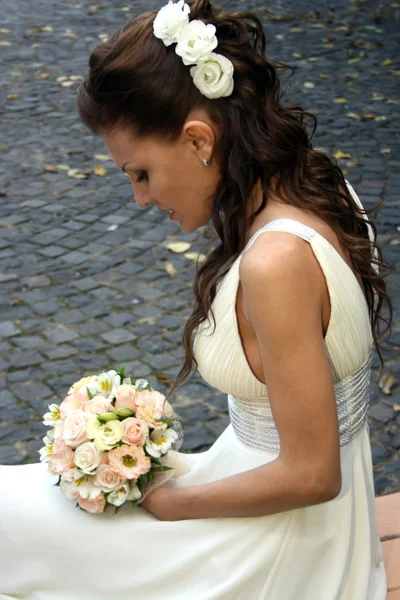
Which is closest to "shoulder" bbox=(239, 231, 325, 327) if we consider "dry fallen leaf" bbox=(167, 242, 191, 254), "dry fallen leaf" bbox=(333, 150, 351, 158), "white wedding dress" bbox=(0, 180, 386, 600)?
"white wedding dress" bbox=(0, 180, 386, 600)

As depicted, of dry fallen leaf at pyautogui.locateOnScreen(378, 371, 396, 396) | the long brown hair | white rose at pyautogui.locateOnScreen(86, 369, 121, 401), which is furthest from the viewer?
dry fallen leaf at pyautogui.locateOnScreen(378, 371, 396, 396)

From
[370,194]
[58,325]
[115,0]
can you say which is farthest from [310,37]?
[58,325]

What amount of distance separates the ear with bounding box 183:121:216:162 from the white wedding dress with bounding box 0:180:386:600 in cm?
27

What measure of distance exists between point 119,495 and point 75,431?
19cm

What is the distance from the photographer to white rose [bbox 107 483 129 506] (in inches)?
86.7

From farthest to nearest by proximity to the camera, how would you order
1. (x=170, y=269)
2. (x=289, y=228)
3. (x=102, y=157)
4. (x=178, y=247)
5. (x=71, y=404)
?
(x=102, y=157)
(x=178, y=247)
(x=170, y=269)
(x=71, y=404)
(x=289, y=228)

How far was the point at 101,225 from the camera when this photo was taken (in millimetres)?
5824

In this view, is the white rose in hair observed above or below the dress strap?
above

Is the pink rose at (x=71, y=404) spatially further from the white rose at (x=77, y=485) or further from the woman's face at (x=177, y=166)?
the woman's face at (x=177, y=166)

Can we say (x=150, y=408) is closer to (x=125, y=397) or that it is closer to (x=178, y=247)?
(x=125, y=397)

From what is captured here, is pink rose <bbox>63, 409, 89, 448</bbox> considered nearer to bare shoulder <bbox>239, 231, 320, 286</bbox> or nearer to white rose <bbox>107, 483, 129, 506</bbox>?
white rose <bbox>107, 483, 129, 506</bbox>

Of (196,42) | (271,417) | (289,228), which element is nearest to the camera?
(289,228)

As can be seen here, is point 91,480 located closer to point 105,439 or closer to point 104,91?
point 105,439

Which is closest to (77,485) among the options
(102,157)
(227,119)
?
(227,119)
